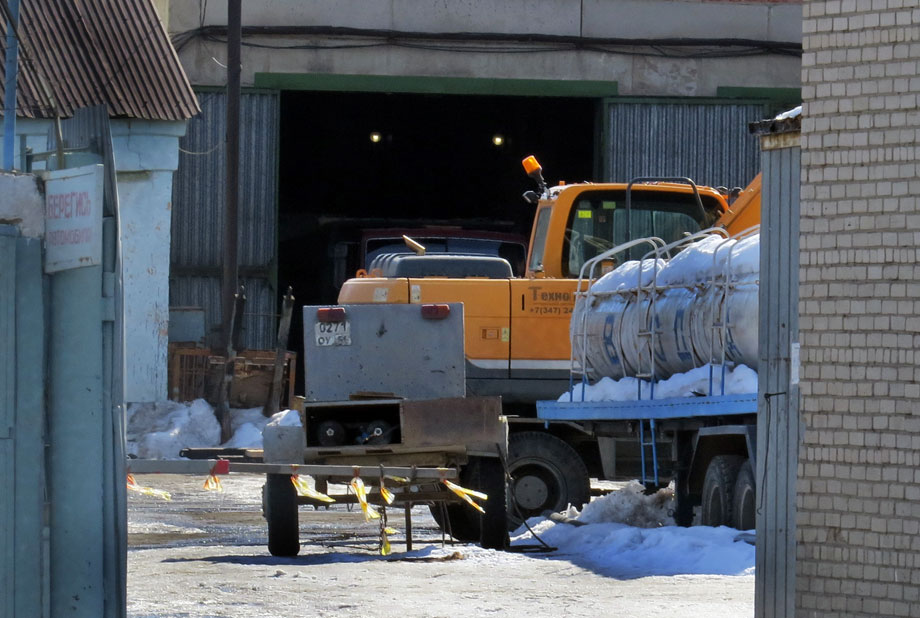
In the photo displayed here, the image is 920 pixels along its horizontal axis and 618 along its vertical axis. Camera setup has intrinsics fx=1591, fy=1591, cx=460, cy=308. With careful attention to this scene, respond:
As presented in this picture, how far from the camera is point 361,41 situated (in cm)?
2752

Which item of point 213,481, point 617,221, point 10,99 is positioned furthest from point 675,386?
point 10,99

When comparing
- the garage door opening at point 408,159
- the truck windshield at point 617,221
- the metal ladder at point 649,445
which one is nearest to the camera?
the metal ladder at point 649,445

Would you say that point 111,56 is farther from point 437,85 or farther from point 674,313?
point 674,313

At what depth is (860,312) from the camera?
8.12m

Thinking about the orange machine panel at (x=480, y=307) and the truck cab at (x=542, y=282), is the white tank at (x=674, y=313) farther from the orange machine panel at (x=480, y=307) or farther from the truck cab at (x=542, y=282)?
the orange machine panel at (x=480, y=307)

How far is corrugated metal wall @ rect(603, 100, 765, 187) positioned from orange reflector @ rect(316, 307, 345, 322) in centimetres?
1599

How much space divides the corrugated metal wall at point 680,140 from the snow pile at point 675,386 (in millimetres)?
13526

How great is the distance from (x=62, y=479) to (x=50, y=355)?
0.63m

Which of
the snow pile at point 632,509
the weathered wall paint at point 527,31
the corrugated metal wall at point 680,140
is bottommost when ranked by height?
the snow pile at point 632,509

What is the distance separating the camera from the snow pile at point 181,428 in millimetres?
22938

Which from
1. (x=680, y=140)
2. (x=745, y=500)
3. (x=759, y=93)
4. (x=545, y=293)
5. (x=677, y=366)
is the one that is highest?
(x=759, y=93)

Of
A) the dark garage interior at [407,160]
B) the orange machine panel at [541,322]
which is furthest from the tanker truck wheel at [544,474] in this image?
the dark garage interior at [407,160]

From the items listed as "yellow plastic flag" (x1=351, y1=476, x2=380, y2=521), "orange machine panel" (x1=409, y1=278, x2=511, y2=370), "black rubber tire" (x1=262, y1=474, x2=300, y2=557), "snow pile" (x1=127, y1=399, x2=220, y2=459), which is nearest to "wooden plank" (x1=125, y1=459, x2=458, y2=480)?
"yellow plastic flag" (x1=351, y1=476, x2=380, y2=521)

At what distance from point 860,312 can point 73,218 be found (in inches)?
157
